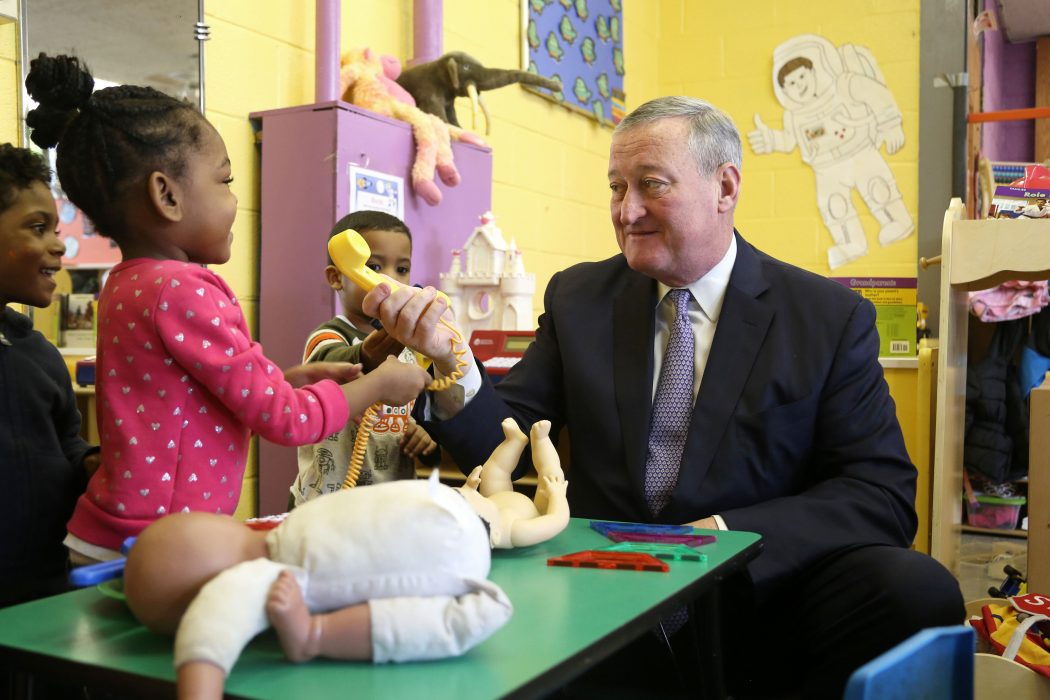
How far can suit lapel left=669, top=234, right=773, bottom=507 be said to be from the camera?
4.97 ft

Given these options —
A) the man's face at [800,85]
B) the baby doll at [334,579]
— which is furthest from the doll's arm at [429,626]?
the man's face at [800,85]

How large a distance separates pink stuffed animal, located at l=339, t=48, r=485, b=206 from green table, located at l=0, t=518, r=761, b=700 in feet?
5.76

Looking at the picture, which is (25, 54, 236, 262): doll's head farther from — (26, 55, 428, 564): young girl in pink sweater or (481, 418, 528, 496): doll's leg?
(481, 418, 528, 496): doll's leg

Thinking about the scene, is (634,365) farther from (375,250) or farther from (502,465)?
(375,250)

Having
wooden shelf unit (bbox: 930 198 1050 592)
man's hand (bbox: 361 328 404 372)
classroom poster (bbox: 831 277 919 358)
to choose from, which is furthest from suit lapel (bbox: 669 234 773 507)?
classroom poster (bbox: 831 277 919 358)

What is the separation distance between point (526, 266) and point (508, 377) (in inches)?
74.5

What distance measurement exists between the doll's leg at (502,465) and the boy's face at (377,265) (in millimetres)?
965

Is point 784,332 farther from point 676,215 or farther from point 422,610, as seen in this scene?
point 422,610

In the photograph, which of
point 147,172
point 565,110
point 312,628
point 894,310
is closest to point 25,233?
point 147,172

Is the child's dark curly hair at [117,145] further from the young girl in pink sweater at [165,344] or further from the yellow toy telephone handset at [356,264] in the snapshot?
the yellow toy telephone handset at [356,264]

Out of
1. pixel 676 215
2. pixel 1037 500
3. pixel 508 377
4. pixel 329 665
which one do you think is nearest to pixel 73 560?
pixel 329 665

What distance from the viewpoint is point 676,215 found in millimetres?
1675

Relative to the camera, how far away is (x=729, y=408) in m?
1.54

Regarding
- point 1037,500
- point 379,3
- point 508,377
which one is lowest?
point 1037,500
